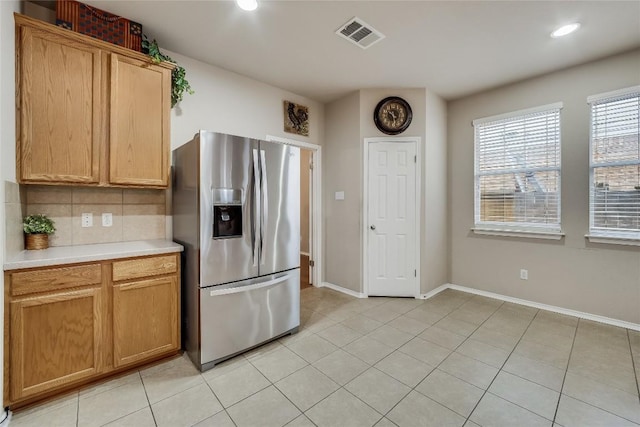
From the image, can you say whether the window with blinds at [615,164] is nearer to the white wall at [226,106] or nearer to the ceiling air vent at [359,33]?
the ceiling air vent at [359,33]

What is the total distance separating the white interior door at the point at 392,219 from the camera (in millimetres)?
3543

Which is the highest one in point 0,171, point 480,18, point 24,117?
Answer: point 480,18

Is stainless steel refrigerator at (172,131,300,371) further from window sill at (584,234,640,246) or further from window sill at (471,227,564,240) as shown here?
window sill at (584,234,640,246)

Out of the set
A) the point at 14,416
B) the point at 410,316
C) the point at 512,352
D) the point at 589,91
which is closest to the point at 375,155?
the point at 410,316

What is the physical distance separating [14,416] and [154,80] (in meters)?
2.41

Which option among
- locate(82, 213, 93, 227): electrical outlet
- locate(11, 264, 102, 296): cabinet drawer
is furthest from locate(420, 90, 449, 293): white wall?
locate(82, 213, 93, 227): electrical outlet

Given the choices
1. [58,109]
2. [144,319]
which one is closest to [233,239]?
[144,319]

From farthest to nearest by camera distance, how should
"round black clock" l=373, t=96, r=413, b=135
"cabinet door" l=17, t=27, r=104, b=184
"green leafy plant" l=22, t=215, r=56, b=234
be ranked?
"round black clock" l=373, t=96, r=413, b=135
"green leafy plant" l=22, t=215, r=56, b=234
"cabinet door" l=17, t=27, r=104, b=184

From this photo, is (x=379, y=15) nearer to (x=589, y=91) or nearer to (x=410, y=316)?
(x=589, y=91)

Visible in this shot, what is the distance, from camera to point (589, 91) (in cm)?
283

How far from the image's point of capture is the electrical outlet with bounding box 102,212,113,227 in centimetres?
228

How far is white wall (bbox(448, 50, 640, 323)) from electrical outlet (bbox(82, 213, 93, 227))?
166 inches

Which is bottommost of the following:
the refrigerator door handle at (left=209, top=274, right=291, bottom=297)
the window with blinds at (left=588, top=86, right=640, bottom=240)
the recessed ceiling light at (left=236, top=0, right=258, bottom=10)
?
the refrigerator door handle at (left=209, top=274, right=291, bottom=297)

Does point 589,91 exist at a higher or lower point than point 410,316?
higher
